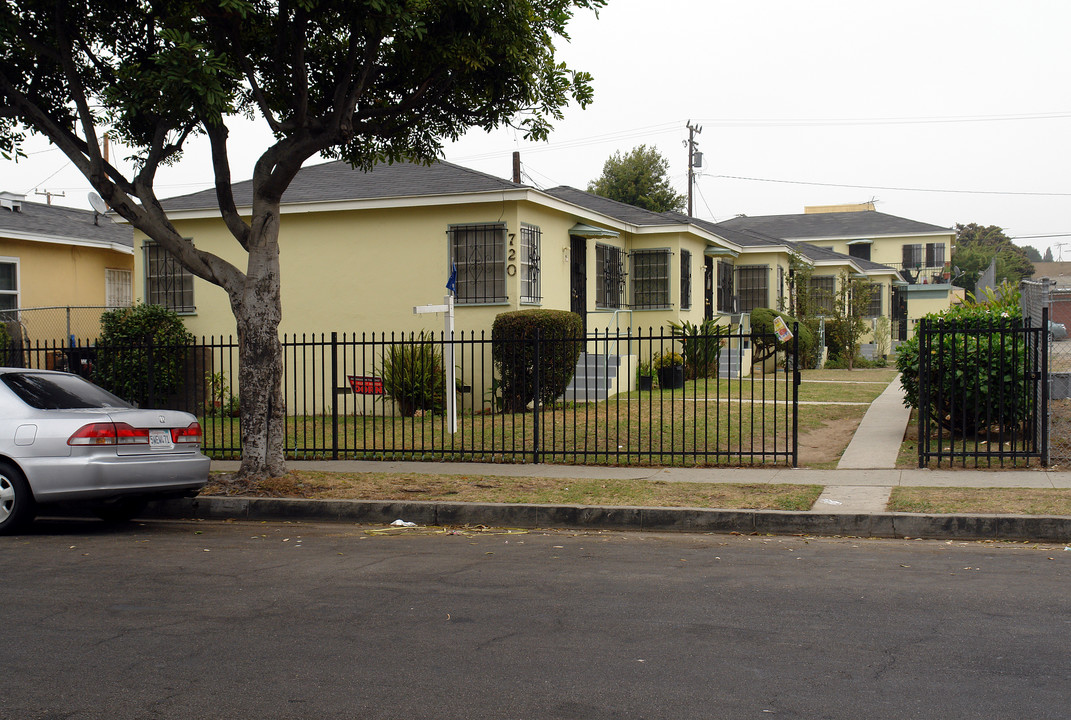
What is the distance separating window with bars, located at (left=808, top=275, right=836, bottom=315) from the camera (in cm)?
3127

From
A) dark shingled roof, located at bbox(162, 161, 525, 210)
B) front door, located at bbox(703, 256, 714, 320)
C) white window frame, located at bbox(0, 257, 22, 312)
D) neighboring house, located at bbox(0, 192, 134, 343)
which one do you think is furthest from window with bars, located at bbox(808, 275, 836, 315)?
white window frame, located at bbox(0, 257, 22, 312)

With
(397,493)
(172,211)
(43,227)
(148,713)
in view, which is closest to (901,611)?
(148,713)

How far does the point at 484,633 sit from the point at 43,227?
62.7ft

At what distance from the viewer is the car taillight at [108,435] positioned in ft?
26.8

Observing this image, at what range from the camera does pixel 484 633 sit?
5.21m

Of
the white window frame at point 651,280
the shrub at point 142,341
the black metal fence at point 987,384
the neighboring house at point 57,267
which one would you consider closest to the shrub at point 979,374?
the black metal fence at point 987,384

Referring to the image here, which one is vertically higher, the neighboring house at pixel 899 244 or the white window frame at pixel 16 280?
the neighboring house at pixel 899 244

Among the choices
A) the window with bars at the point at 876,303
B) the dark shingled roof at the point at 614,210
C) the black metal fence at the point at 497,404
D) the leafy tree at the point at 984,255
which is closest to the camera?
the black metal fence at the point at 497,404

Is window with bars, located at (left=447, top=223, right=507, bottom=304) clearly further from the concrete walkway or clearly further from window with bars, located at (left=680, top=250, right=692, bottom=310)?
window with bars, located at (left=680, top=250, right=692, bottom=310)

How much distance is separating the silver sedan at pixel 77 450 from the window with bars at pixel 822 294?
25.2 meters

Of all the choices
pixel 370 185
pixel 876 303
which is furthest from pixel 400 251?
pixel 876 303

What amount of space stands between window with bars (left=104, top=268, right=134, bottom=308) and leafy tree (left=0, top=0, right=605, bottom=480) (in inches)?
455

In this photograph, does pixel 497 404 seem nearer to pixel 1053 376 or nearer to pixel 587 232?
pixel 587 232

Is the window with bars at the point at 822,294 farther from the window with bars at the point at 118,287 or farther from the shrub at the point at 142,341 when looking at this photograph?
the shrub at the point at 142,341
